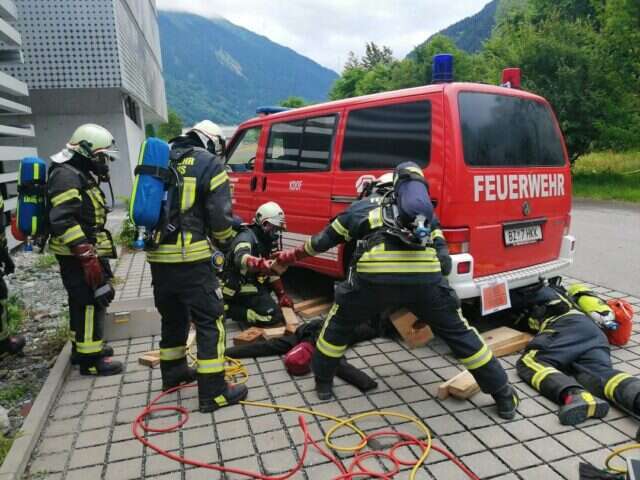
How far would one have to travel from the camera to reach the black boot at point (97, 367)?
153 inches

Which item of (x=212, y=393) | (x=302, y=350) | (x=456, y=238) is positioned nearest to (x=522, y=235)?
(x=456, y=238)

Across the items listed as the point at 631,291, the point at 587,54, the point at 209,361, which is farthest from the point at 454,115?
the point at 587,54

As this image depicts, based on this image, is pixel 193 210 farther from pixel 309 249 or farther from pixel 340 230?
pixel 340 230

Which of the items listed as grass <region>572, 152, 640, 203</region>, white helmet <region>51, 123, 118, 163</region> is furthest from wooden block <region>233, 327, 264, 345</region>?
grass <region>572, 152, 640, 203</region>

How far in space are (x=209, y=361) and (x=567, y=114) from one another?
16.2 m

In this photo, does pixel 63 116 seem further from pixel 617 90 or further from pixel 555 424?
pixel 617 90

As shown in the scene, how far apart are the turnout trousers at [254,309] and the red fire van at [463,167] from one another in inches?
25.1

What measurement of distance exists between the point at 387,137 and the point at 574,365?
2.34 meters

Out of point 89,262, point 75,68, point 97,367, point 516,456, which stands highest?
point 75,68

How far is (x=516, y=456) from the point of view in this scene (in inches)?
108

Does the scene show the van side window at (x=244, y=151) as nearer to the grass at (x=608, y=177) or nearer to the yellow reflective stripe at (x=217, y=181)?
the yellow reflective stripe at (x=217, y=181)

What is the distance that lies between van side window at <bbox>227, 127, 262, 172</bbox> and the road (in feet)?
14.8

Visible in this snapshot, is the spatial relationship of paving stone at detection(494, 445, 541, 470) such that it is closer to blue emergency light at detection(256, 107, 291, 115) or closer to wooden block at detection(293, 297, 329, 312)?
wooden block at detection(293, 297, 329, 312)

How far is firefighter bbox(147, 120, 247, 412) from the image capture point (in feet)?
10.5
